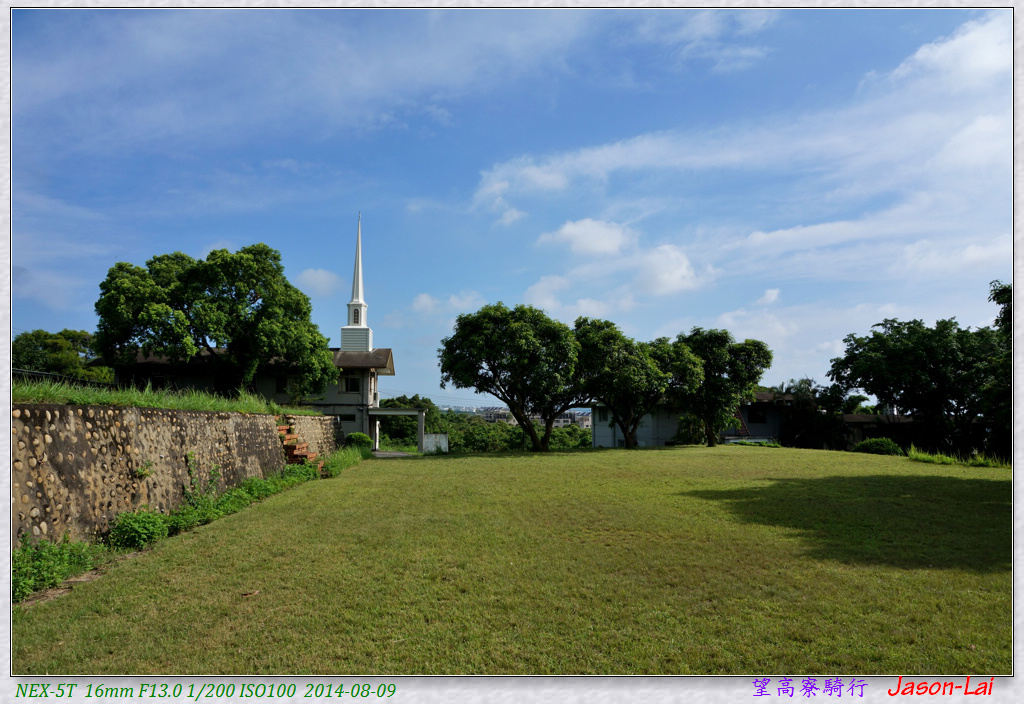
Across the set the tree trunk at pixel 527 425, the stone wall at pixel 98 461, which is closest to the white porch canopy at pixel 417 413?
the tree trunk at pixel 527 425

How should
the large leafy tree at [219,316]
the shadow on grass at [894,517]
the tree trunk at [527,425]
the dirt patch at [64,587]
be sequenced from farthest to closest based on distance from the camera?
the tree trunk at [527,425] < the large leafy tree at [219,316] < the shadow on grass at [894,517] < the dirt patch at [64,587]

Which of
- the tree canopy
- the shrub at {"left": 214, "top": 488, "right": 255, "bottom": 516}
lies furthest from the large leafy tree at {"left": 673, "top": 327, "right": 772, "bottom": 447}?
the shrub at {"left": 214, "top": 488, "right": 255, "bottom": 516}

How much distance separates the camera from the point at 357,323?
30.4 m

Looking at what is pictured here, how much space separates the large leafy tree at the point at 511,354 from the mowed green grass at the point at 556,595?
1311 centimetres

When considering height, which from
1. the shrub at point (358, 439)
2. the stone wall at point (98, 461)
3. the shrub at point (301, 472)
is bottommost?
the shrub at point (358, 439)

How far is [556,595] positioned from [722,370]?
24.5 m

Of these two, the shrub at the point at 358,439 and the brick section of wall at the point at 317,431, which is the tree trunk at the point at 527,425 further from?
the shrub at the point at 358,439

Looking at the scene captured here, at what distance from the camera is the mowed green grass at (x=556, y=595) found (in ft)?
10.8

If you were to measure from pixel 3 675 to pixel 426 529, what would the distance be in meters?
4.05

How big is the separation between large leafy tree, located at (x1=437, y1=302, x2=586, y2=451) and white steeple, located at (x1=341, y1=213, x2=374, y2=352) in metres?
8.82

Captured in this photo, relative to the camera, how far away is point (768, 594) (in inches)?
167

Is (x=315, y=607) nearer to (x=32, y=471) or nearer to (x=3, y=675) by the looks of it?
(x=3, y=675)

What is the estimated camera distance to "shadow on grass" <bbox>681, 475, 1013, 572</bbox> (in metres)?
5.24

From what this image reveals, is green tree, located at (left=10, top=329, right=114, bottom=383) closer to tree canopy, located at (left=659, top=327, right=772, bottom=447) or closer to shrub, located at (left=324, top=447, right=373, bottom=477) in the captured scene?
shrub, located at (left=324, top=447, right=373, bottom=477)
